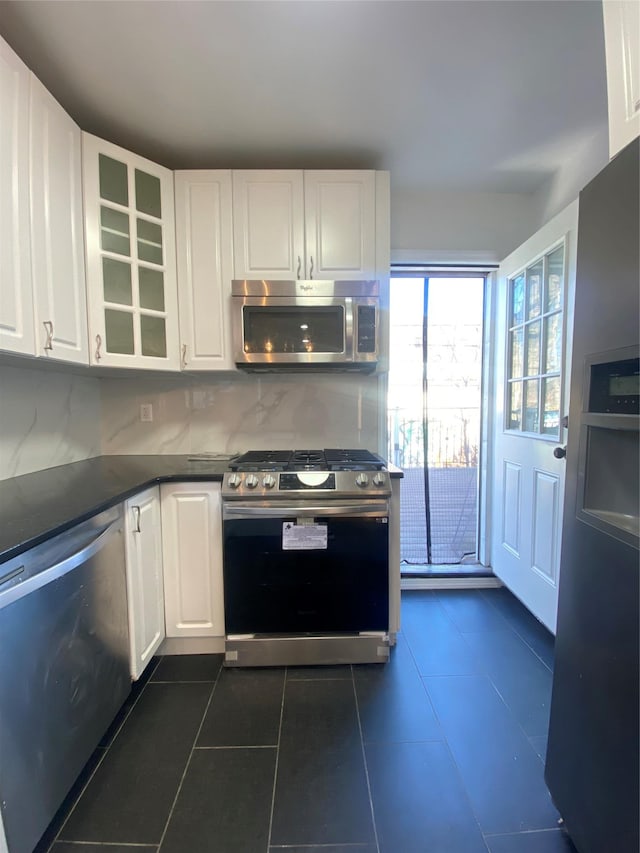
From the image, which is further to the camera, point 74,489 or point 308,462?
point 308,462

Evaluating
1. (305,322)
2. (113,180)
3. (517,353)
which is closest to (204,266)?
(113,180)

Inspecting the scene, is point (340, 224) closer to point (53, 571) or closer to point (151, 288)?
point (151, 288)

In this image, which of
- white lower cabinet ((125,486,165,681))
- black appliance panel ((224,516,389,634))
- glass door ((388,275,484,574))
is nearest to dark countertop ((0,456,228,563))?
white lower cabinet ((125,486,165,681))

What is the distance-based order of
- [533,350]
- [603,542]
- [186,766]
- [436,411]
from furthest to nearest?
1. [436,411]
2. [533,350]
3. [186,766]
4. [603,542]

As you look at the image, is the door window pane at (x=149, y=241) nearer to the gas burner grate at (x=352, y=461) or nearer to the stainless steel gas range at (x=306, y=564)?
the stainless steel gas range at (x=306, y=564)

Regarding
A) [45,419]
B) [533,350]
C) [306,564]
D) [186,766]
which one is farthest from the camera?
[533,350]

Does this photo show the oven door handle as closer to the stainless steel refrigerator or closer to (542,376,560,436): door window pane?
the stainless steel refrigerator

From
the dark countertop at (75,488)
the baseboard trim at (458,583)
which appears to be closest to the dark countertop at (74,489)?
the dark countertop at (75,488)

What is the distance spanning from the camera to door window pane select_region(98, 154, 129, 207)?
5.52 ft

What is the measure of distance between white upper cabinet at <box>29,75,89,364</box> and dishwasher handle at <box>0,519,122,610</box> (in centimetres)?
73

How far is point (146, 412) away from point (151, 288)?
774 millimetres

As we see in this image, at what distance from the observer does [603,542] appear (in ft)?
2.85

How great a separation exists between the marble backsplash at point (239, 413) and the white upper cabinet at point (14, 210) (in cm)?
97

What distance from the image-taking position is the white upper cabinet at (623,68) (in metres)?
0.85
